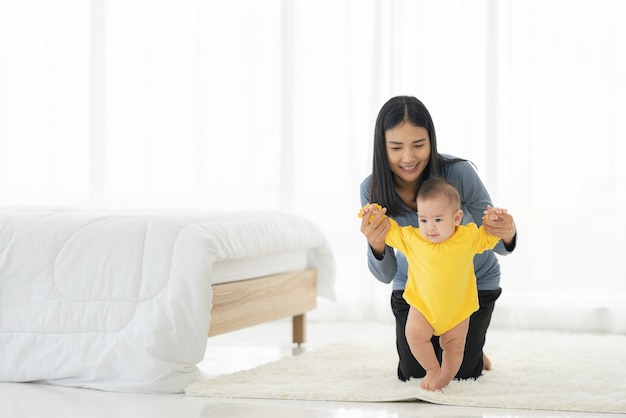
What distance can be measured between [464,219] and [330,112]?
218cm

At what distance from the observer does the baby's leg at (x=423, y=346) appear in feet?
8.17

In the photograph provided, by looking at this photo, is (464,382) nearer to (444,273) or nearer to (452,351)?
(452,351)

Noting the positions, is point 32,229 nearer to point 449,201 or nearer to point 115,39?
point 449,201

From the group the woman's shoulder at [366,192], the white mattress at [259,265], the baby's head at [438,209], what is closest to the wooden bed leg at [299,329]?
the white mattress at [259,265]

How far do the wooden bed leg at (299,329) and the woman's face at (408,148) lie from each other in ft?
4.03

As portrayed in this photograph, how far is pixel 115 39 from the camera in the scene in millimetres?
5078

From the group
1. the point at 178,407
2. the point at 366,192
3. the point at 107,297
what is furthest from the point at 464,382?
the point at 107,297

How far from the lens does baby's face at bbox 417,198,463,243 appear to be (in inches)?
96.3

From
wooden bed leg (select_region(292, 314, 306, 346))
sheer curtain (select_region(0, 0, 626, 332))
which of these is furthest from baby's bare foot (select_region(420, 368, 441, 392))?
sheer curtain (select_region(0, 0, 626, 332))

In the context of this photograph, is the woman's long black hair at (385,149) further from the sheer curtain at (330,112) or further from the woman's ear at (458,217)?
the sheer curtain at (330,112)

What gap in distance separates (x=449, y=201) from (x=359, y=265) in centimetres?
227

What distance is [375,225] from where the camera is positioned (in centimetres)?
252

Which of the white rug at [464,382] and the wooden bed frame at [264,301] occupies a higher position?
the wooden bed frame at [264,301]

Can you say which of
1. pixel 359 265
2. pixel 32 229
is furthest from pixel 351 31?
pixel 32 229
